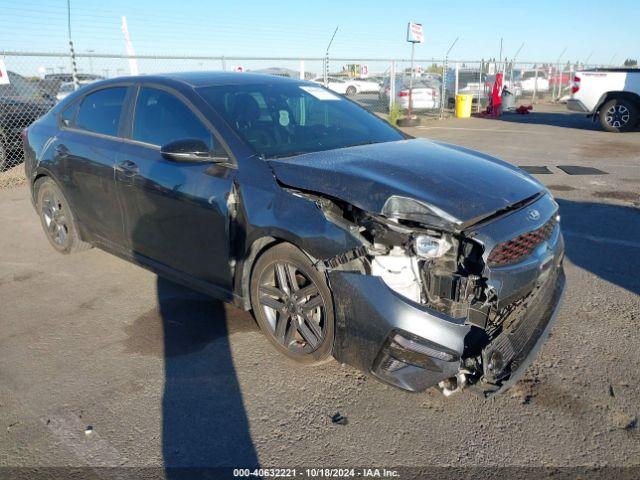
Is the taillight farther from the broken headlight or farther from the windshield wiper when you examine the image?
the broken headlight

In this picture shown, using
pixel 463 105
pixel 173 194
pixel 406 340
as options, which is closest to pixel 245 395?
pixel 406 340

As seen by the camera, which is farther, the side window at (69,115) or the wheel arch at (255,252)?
the side window at (69,115)

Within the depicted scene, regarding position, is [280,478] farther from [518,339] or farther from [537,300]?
[537,300]

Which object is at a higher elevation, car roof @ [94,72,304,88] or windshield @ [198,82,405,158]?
car roof @ [94,72,304,88]

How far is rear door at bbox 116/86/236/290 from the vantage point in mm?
3297

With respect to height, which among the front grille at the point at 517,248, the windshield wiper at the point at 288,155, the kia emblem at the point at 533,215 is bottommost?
the front grille at the point at 517,248

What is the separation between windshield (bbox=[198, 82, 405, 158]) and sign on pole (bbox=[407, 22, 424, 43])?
1276cm

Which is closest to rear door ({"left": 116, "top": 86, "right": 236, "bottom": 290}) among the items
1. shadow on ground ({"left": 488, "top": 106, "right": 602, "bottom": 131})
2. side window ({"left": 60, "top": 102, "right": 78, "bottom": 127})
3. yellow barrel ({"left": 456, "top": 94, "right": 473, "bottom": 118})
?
side window ({"left": 60, "top": 102, "right": 78, "bottom": 127})

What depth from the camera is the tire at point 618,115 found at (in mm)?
13009

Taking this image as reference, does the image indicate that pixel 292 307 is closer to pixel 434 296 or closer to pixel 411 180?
pixel 434 296

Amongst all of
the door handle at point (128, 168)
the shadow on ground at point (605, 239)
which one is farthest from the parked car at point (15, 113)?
the shadow on ground at point (605, 239)

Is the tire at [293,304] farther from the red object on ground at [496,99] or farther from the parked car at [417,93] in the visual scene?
the red object on ground at [496,99]

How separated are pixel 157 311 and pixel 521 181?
9.00 ft

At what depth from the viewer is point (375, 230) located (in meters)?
2.66
